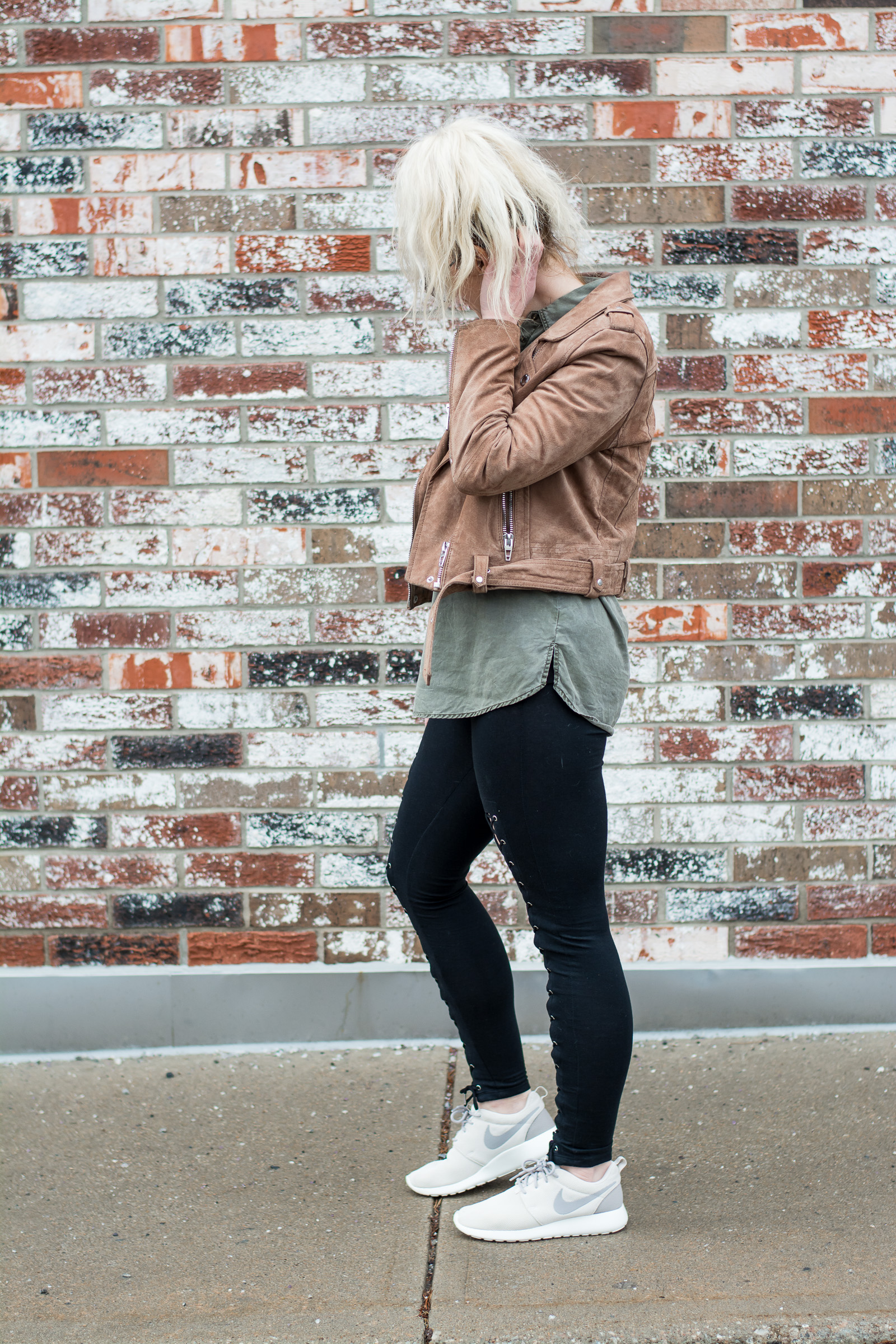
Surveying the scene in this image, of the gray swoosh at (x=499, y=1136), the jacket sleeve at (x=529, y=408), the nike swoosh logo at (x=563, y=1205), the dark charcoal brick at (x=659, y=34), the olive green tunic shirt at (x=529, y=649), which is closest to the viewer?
the jacket sleeve at (x=529, y=408)

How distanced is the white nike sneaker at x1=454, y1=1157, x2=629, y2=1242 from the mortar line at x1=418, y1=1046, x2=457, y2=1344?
64mm

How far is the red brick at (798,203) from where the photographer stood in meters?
2.79

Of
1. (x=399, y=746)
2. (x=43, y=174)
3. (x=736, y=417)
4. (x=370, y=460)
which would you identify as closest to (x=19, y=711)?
(x=399, y=746)

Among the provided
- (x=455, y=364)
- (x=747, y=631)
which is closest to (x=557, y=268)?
(x=455, y=364)

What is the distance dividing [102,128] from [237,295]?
0.52m

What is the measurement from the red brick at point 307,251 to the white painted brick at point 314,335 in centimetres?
13

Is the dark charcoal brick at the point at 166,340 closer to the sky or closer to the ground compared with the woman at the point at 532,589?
closer to the sky

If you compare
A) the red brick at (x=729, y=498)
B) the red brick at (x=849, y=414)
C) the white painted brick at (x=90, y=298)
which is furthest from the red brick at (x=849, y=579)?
the white painted brick at (x=90, y=298)

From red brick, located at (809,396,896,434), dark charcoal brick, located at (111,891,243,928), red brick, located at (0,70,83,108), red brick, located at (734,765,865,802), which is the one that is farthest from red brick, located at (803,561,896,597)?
red brick, located at (0,70,83,108)

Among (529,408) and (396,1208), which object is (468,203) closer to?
(529,408)

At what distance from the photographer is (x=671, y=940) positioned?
2936 millimetres

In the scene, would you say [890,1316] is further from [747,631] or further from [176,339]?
[176,339]

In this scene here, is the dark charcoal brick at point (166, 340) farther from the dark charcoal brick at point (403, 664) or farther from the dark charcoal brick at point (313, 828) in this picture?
the dark charcoal brick at point (313, 828)

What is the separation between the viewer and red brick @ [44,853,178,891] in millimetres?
2943
